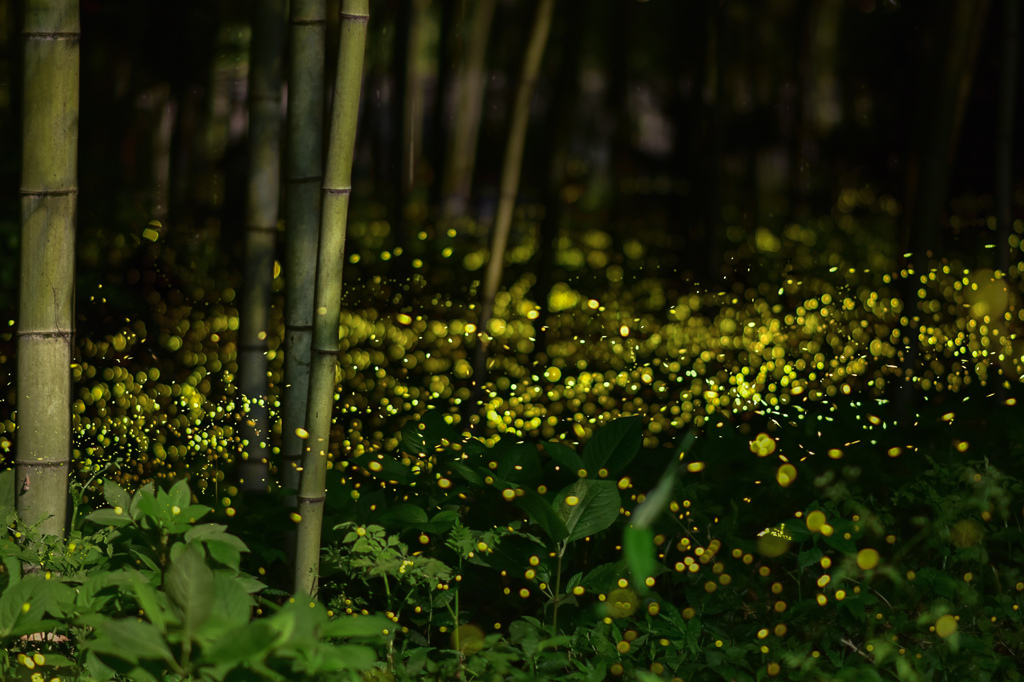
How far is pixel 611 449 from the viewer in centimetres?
184

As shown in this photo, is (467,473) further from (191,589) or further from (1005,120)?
(1005,120)

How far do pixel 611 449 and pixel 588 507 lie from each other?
16 cm

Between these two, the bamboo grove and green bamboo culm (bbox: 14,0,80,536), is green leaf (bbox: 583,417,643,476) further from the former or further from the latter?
green bamboo culm (bbox: 14,0,80,536)

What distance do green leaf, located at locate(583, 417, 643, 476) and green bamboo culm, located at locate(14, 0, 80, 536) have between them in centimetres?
103

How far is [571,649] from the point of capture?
1.63 meters

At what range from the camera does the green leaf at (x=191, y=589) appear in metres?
1.13

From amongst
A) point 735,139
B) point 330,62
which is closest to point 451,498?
point 330,62

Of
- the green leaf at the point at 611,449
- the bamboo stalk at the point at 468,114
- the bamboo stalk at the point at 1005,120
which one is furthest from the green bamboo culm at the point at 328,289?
the bamboo stalk at the point at 468,114

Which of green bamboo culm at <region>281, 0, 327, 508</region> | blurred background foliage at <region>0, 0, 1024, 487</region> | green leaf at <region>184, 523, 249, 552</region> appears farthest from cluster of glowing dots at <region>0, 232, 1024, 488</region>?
green leaf at <region>184, 523, 249, 552</region>

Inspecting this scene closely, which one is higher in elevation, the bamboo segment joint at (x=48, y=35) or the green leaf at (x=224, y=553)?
the bamboo segment joint at (x=48, y=35)

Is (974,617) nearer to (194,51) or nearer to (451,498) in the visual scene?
(451,498)

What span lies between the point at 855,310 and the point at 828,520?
7.34 feet

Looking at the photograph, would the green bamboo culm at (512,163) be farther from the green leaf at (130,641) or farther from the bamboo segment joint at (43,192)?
the green leaf at (130,641)

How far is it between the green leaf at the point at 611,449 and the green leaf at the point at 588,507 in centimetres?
10
